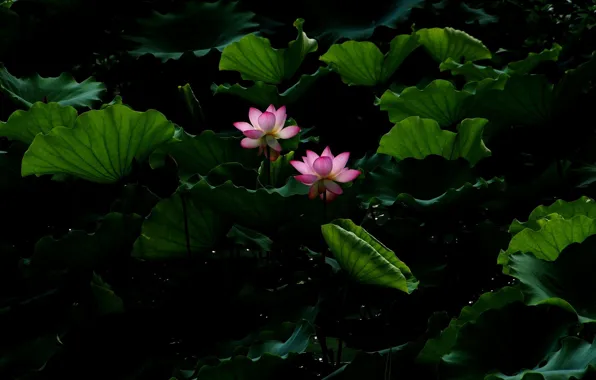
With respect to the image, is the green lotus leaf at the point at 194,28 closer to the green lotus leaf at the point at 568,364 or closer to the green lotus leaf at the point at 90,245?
the green lotus leaf at the point at 90,245

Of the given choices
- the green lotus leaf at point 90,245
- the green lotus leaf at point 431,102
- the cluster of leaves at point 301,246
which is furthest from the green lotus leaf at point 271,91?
the green lotus leaf at point 90,245

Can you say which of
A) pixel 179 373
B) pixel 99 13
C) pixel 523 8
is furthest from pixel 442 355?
pixel 523 8

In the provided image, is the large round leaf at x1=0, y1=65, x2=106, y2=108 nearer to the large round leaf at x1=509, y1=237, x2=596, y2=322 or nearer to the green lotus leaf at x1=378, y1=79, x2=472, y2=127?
the green lotus leaf at x1=378, y1=79, x2=472, y2=127

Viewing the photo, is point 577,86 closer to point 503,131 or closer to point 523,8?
point 503,131

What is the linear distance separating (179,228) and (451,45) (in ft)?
2.99

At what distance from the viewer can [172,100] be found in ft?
8.16

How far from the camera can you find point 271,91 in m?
1.77

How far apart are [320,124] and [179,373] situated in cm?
97

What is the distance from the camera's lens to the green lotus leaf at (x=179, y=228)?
1307 millimetres

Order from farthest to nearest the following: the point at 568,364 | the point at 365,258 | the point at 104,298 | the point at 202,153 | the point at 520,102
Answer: the point at 520,102 → the point at 202,153 → the point at 104,298 → the point at 365,258 → the point at 568,364

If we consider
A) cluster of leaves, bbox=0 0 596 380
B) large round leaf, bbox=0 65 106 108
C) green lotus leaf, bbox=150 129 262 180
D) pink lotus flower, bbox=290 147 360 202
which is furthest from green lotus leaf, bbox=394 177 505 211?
large round leaf, bbox=0 65 106 108

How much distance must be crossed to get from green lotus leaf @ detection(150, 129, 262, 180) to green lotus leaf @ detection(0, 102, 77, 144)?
0.59ft

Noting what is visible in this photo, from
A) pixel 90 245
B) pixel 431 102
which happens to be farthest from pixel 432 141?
pixel 90 245

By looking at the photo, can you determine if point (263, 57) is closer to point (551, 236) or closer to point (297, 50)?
point (297, 50)
